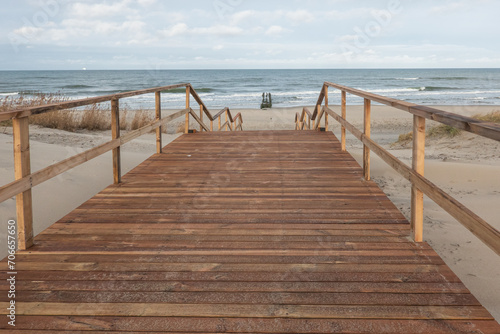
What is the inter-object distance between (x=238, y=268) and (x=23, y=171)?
1521mm

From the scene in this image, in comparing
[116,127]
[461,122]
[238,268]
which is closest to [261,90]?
[116,127]

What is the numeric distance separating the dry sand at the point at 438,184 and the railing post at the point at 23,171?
162cm

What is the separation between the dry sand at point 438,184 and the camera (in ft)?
13.3

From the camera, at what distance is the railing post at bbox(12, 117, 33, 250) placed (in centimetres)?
280

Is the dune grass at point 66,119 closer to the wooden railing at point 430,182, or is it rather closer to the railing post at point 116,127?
the railing post at point 116,127

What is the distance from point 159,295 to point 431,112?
6.30 feet

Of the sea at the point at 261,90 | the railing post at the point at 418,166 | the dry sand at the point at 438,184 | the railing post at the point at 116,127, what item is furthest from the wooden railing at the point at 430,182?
the sea at the point at 261,90

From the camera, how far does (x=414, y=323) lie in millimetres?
2066

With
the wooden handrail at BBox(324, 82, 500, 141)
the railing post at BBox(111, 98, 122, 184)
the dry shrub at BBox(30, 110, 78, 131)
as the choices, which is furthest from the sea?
the wooden handrail at BBox(324, 82, 500, 141)

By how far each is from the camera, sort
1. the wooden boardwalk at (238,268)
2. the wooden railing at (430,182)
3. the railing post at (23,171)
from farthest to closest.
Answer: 1. the railing post at (23,171)
2. the wooden boardwalk at (238,268)
3. the wooden railing at (430,182)

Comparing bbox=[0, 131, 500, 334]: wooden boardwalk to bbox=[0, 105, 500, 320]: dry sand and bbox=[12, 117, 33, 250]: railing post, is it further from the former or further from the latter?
bbox=[0, 105, 500, 320]: dry sand

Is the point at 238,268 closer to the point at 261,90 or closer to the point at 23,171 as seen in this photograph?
the point at 23,171

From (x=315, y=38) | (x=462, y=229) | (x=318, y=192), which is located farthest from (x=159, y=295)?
(x=315, y=38)

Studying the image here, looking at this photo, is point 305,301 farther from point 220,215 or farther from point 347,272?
point 220,215
